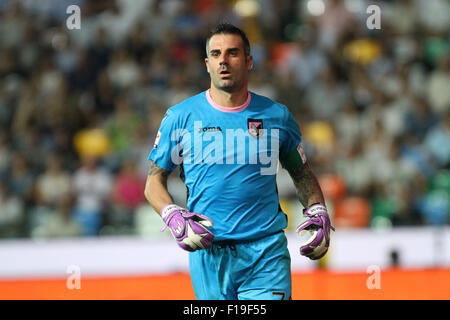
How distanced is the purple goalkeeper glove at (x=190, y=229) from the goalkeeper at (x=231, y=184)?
117 millimetres

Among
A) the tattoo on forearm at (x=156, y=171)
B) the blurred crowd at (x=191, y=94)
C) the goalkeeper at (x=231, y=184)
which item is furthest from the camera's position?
the blurred crowd at (x=191, y=94)

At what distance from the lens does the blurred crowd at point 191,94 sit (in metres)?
10.3

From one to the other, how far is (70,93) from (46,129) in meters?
0.71

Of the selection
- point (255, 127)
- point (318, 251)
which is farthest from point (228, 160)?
point (318, 251)

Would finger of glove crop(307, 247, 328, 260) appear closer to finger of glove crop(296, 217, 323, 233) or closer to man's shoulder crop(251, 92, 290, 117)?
finger of glove crop(296, 217, 323, 233)

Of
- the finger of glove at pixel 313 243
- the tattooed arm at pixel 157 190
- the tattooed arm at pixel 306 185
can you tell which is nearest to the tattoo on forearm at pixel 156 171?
the tattooed arm at pixel 157 190

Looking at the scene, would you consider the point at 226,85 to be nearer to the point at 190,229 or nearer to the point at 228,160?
the point at 228,160

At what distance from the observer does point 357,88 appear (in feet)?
39.7

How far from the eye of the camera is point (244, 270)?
443 centimetres

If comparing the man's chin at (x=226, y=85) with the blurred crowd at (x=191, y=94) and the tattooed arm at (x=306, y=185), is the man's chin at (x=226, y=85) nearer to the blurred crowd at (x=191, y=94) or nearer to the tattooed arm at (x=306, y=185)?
the tattooed arm at (x=306, y=185)

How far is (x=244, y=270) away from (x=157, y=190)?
706mm

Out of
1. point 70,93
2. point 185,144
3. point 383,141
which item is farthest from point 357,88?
point 185,144

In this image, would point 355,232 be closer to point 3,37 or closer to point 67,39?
point 67,39

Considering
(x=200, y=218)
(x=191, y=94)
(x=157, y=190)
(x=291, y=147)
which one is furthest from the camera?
(x=191, y=94)
